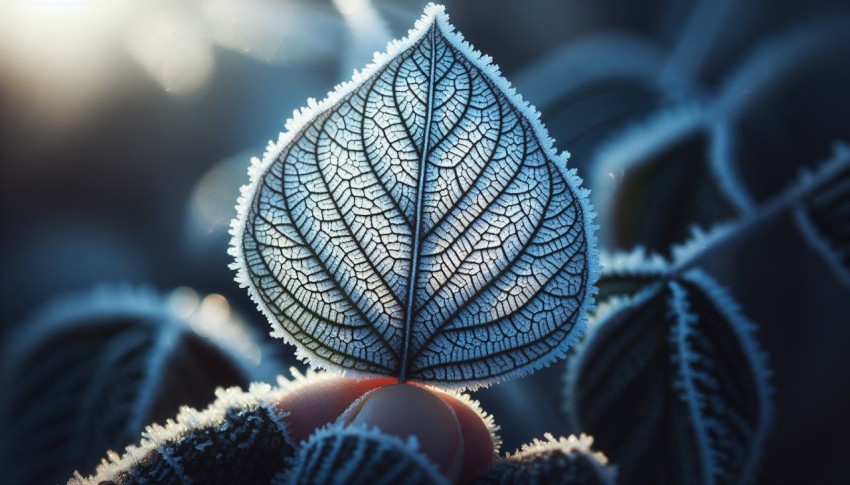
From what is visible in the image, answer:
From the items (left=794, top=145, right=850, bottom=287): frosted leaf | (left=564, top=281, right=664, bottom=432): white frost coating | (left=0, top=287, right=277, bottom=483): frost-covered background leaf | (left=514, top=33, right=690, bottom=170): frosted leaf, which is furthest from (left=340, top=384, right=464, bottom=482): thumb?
(left=514, top=33, right=690, bottom=170): frosted leaf

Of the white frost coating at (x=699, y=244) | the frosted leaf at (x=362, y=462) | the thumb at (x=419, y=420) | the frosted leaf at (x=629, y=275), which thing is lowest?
the frosted leaf at (x=362, y=462)

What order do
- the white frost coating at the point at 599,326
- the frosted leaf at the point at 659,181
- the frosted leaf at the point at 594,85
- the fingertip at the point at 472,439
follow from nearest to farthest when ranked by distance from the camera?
the fingertip at the point at 472,439, the white frost coating at the point at 599,326, the frosted leaf at the point at 659,181, the frosted leaf at the point at 594,85

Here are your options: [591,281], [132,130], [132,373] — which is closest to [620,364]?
[591,281]

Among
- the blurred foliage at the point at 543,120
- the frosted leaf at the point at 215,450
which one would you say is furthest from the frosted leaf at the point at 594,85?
the frosted leaf at the point at 215,450

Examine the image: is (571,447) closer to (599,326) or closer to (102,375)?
(599,326)

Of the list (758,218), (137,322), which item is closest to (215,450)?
(137,322)

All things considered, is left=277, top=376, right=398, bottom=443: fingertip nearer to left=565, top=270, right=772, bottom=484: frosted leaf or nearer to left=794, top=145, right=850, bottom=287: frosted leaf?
left=565, top=270, right=772, bottom=484: frosted leaf

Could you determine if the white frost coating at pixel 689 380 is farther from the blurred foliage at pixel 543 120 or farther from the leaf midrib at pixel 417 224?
the leaf midrib at pixel 417 224
